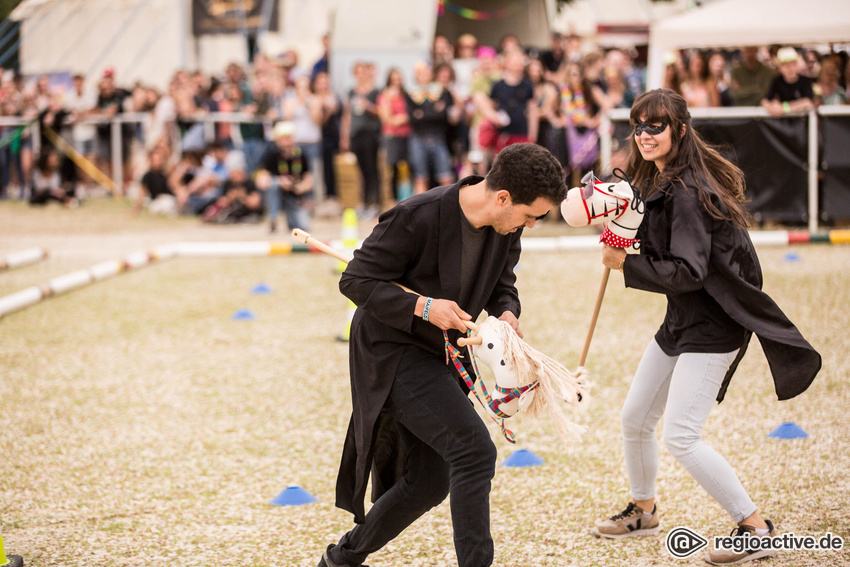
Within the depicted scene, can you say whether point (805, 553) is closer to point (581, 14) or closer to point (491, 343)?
point (491, 343)

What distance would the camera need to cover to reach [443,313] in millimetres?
3305

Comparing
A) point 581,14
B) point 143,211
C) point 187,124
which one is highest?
point 581,14

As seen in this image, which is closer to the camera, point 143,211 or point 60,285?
point 60,285

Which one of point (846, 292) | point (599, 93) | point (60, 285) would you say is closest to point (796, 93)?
point (599, 93)

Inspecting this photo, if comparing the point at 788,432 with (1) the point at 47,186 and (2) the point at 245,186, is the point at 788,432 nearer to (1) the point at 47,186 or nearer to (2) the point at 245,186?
(2) the point at 245,186

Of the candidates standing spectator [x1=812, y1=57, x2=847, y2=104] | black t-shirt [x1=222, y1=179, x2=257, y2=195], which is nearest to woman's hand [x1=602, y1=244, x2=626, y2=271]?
standing spectator [x1=812, y1=57, x2=847, y2=104]

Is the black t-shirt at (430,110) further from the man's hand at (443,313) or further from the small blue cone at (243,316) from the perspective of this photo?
the man's hand at (443,313)

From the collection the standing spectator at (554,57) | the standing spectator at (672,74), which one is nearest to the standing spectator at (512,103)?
the standing spectator at (672,74)

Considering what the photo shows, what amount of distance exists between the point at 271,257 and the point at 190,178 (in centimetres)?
510

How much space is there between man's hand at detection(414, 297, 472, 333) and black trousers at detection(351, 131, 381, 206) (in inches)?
465

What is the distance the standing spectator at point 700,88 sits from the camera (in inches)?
513

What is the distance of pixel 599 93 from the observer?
1347cm

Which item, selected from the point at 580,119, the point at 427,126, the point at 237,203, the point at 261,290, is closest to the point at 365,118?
the point at 427,126

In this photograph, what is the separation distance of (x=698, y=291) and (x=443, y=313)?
1192 millimetres
